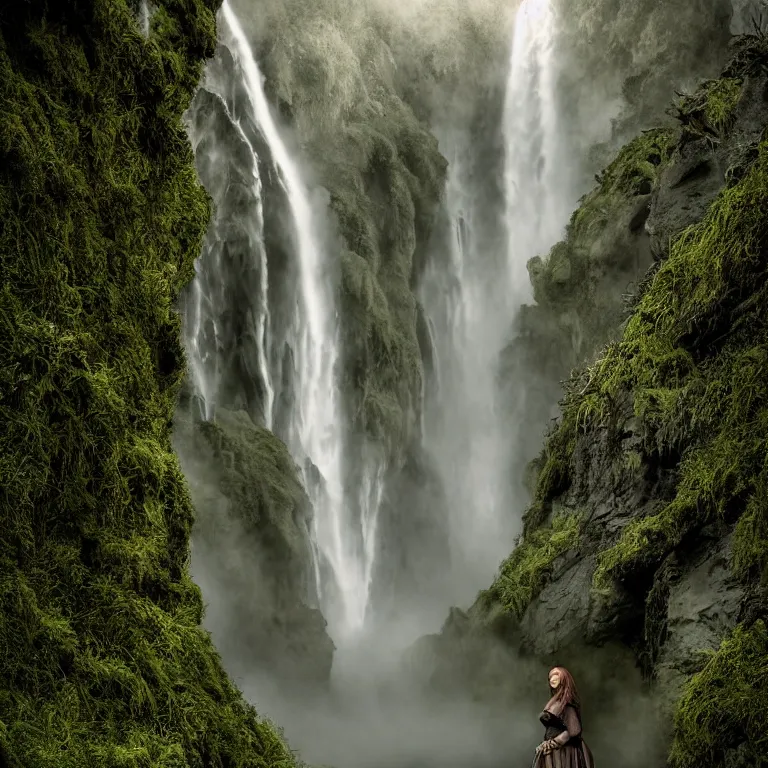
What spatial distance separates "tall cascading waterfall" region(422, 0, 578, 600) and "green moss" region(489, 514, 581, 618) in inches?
427

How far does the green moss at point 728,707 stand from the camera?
6000 mm

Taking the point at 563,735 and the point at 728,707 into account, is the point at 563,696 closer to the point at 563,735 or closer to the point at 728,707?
the point at 563,735

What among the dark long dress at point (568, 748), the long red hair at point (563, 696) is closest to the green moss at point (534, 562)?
the long red hair at point (563, 696)

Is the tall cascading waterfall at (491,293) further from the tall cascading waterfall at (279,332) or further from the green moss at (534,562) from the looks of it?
the green moss at (534,562)

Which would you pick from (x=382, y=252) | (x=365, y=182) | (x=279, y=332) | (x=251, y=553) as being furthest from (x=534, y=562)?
(x=365, y=182)

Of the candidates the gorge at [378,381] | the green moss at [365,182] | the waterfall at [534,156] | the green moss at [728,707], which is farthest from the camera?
the waterfall at [534,156]

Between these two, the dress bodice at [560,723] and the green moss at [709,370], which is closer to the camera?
the dress bodice at [560,723]

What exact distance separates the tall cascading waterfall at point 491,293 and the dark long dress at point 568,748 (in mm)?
17642

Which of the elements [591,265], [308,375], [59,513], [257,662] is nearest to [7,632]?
[59,513]

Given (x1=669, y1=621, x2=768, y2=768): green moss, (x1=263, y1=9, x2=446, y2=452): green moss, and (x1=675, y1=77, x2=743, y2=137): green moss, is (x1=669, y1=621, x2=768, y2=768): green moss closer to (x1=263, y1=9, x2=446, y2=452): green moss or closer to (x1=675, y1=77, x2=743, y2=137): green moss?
(x1=675, y1=77, x2=743, y2=137): green moss

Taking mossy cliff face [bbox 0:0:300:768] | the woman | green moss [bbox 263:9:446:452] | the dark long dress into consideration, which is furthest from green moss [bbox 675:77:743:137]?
green moss [bbox 263:9:446:452]

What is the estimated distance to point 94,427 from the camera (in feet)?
16.3

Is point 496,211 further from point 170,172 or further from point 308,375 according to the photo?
point 170,172

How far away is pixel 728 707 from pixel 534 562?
5823 millimetres
